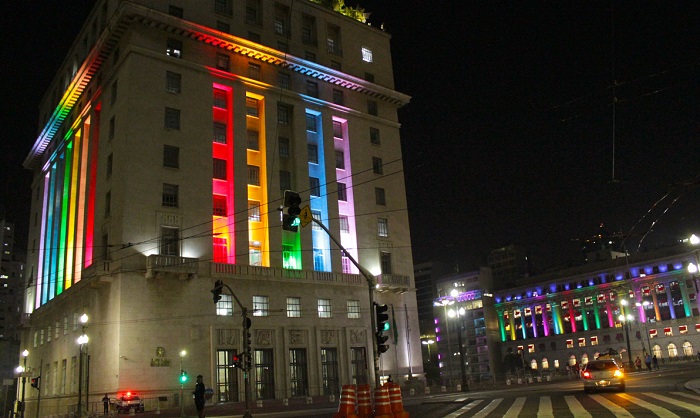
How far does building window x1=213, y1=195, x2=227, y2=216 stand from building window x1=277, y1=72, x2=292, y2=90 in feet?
41.9

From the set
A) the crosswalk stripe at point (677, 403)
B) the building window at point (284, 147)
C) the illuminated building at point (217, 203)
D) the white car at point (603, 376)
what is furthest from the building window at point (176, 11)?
the crosswalk stripe at point (677, 403)

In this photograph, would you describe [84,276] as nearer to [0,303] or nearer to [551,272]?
[0,303]

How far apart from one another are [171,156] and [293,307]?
52.0ft

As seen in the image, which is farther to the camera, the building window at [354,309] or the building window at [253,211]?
the building window at [354,309]

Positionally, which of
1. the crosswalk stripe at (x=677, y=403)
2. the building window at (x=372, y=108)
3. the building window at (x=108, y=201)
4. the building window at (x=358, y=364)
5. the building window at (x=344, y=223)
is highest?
the building window at (x=372, y=108)

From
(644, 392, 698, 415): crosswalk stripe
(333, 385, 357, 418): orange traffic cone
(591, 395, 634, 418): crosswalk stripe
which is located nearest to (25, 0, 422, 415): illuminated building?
(333, 385, 357, 418): orange traffic cone

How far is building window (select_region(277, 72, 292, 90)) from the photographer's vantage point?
55375 mm

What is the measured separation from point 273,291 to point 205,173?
36.5 ft

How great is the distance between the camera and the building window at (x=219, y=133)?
168 feet

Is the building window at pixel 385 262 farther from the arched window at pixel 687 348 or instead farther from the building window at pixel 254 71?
the arched window at pixel 687 348

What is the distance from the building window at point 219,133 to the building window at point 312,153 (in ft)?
26.8

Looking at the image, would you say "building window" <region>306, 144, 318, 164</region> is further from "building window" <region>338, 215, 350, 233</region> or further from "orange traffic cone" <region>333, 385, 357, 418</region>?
"orange traffic cone" <region>333, 385, 357, 418</region>

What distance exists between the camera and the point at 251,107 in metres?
54.0

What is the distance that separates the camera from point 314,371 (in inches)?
1933
